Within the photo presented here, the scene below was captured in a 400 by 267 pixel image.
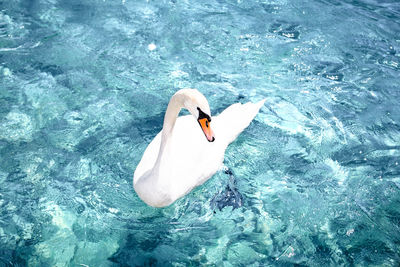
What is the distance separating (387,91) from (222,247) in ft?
12.4

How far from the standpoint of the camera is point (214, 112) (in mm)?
6492

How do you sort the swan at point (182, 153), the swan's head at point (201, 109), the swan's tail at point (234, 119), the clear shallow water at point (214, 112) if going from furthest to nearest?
the swan's tail at point (234, 119)
the clear shallow water at point (214, 112)
the swan at point (182, 153)
the swan's head at point (201, 109)

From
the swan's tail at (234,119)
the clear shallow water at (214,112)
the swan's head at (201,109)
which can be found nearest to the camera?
the swan's head at (201,109)

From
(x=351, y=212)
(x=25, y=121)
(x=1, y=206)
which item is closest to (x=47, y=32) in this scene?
(x=25, y=121)

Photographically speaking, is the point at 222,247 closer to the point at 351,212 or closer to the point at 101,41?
the point at 351,212

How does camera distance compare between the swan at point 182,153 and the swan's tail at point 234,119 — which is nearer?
the swan at point 182,153

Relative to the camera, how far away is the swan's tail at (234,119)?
569 cm

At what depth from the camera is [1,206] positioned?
16.8ft

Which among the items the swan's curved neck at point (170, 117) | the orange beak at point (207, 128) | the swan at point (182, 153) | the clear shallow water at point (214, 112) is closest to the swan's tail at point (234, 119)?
the swan at point (182, 153)

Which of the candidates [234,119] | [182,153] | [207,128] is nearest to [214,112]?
[234,119]

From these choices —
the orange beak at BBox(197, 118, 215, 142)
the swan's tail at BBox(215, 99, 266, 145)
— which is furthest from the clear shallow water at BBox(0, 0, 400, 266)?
the orange beak at BBox(197, 118, 215, 142)

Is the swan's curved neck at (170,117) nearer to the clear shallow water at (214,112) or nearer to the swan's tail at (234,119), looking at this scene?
the clear shallow water at (214,112)

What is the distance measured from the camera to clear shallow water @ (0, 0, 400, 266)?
499 centimetres

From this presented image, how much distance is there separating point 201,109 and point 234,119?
5.45 feet
